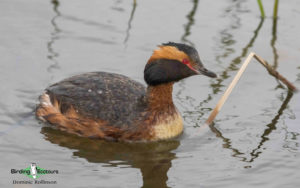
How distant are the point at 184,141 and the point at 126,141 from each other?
2.54 ft

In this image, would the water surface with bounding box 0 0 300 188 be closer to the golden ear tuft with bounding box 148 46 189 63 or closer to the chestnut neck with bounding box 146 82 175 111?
the chestnut neck with bounding box 146 82 175 111

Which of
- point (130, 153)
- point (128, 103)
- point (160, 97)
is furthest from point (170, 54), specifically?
point (130, 153)

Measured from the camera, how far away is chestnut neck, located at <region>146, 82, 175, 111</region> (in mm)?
9188

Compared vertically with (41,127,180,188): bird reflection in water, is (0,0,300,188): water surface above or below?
above

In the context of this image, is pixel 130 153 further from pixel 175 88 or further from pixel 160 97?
pixel 175 88

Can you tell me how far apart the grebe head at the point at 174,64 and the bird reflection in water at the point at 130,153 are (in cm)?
91

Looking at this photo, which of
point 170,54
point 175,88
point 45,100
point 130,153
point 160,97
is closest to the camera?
point 130,153

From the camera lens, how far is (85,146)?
900cm

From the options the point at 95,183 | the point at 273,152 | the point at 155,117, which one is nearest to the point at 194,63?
the point at 155,117

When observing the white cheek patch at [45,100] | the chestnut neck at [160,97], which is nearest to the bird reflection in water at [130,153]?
the white cheek patch at [45,100]

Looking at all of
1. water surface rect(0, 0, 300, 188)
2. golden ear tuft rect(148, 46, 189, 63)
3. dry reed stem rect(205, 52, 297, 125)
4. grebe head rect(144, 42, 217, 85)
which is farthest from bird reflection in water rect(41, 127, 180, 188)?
golden ear tuft rect(148, 46, 189, 63)

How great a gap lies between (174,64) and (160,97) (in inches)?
21.8

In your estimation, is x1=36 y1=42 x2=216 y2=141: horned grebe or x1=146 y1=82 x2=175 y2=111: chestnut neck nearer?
x1=36 y1=42 x2=216 y2=141: horned grebe

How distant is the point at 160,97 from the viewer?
923 cm
